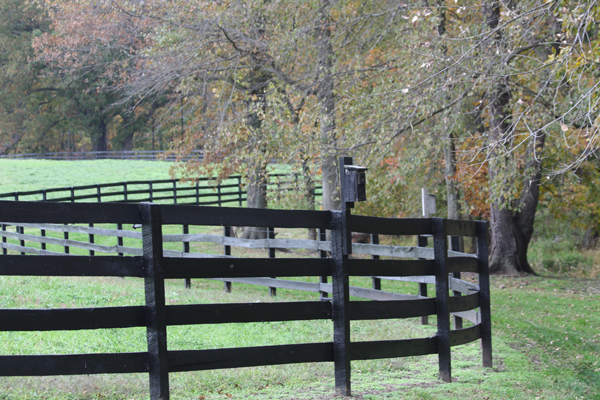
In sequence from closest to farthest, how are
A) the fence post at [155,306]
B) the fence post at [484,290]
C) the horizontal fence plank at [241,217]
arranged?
1. the fence post at [155,306]
2. the horizontal fence plank at [241,217]
3. the fence post at [484,290]

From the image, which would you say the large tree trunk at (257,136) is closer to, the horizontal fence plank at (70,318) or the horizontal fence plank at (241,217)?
the horizontal fence plank at (241,217)

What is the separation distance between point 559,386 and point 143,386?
3.97m

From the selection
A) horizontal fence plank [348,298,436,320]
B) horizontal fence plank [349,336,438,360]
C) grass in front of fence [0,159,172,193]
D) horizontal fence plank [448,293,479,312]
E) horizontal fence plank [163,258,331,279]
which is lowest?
horizontal fence plank [349,336,438,360]

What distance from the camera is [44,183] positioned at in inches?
1411

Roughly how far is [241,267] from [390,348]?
5.57 feet

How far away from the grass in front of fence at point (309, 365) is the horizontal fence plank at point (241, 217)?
1411mm

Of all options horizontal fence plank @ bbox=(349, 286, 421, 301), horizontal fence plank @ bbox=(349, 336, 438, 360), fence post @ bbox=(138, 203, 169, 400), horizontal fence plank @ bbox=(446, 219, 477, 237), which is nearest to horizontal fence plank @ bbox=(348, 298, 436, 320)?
horizontal fence plank @ bbox=(349, 336, 438, 360)

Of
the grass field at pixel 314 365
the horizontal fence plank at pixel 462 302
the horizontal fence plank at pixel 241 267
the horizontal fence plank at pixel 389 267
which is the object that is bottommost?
the grass field at pixel 314 365

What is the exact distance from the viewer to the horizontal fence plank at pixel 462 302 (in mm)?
5932

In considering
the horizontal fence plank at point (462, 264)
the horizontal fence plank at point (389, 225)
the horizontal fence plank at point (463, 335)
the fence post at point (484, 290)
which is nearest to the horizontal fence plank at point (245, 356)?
the horizontal fence plank at point (389, 225)

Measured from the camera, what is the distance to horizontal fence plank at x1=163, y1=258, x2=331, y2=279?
4.19 metres

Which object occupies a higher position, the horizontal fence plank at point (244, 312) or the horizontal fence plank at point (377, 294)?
the horizontal fence plank at point (244, 312)

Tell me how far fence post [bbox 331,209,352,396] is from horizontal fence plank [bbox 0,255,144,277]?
1.63 metres

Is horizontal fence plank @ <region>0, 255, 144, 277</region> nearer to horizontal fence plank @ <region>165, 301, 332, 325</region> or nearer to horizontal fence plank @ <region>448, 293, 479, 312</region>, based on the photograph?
horizontal fence plank @ <region>165, 301, 332, 325</region>
